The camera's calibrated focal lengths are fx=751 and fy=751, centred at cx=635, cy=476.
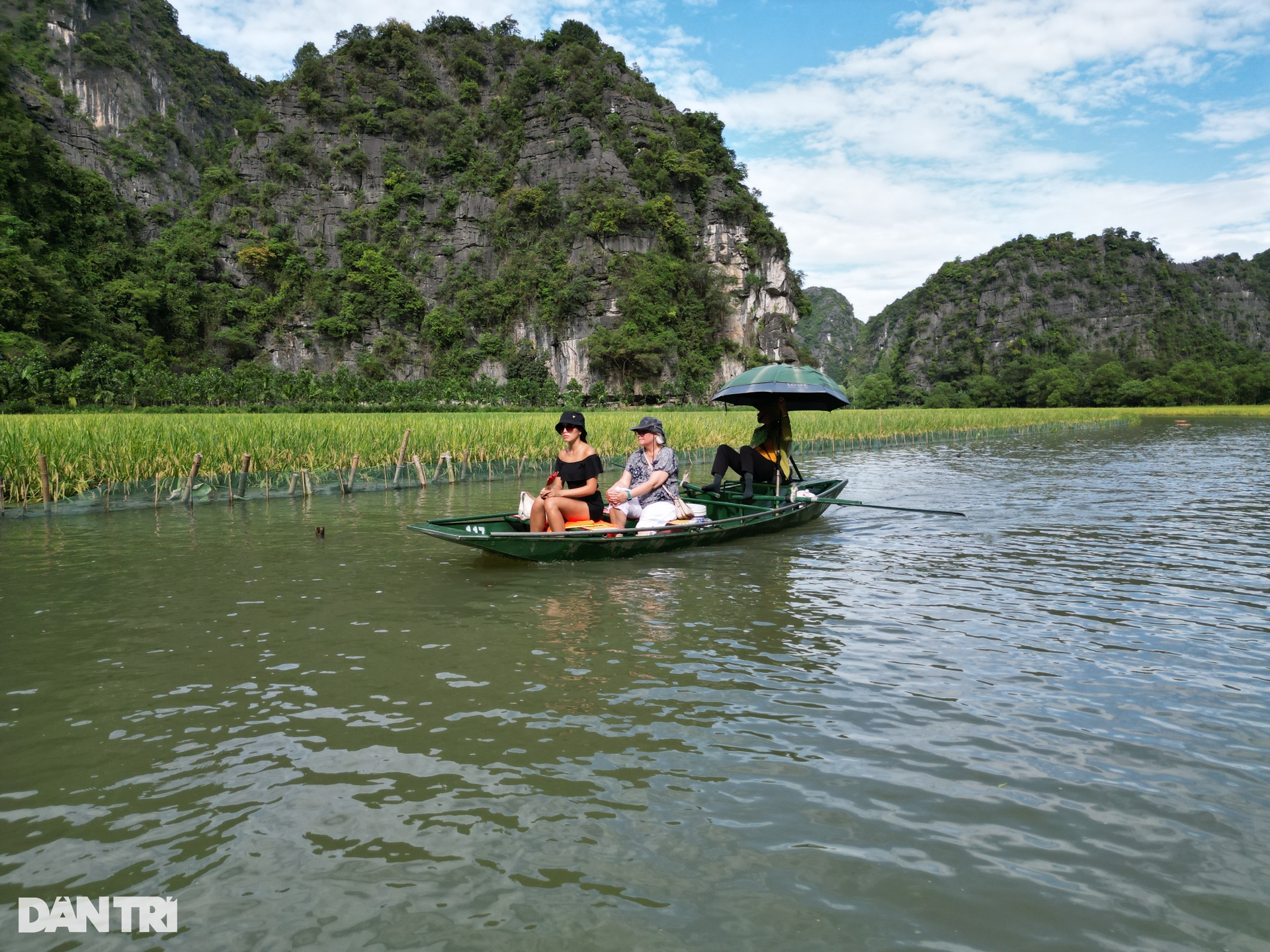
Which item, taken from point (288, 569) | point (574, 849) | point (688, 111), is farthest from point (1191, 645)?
point (688, 111)

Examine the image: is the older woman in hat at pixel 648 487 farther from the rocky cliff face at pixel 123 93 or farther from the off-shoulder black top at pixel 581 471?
the rocky cliff face at pixel 123 93

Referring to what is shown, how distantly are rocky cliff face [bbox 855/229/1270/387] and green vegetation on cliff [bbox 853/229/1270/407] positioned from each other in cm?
13

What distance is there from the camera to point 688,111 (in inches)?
2616

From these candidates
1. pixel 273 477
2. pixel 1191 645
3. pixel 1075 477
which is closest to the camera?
pixel 1191 645

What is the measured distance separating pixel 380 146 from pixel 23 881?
2777 inches

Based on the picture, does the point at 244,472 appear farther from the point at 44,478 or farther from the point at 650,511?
the point at 650,511

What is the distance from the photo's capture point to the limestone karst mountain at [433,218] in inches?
2195

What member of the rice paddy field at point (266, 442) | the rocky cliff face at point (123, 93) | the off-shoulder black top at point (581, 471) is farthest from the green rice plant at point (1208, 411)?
the rocky cliff face at point (123, 93)

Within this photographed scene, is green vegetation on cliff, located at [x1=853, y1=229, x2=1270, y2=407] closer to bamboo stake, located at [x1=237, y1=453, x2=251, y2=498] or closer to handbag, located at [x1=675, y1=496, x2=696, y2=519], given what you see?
handbag, located at [x1=675, y1=496, x2=696, y2=519]

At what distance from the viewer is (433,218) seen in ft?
205

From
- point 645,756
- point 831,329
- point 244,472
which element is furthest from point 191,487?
point 831,329

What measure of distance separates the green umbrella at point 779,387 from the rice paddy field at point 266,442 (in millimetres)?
7501

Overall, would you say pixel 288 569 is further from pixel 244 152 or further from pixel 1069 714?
pixel 244 152
